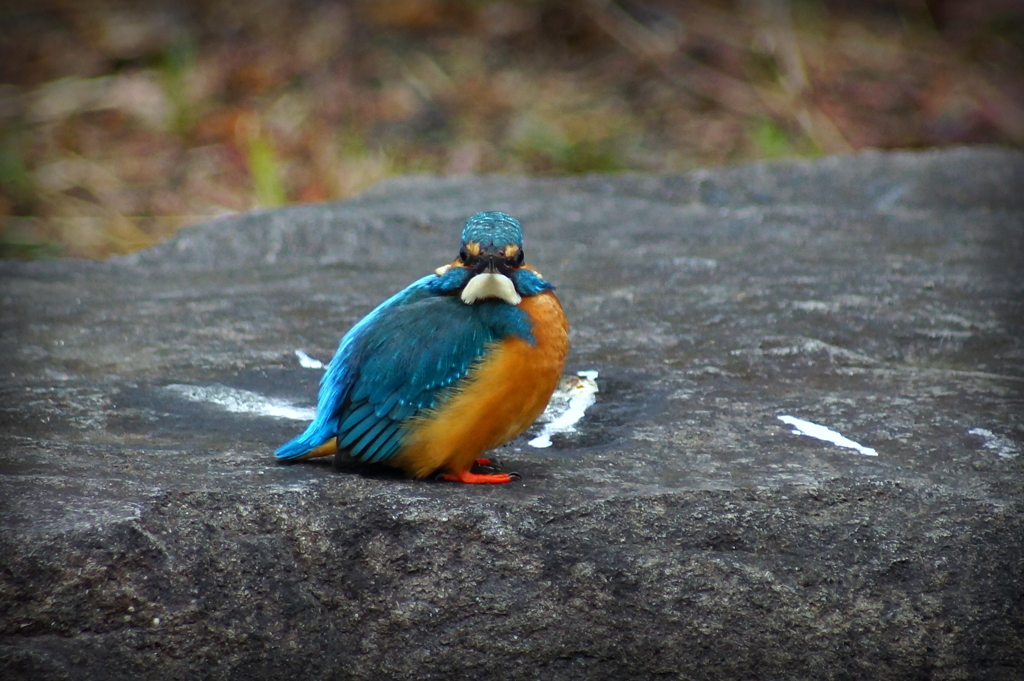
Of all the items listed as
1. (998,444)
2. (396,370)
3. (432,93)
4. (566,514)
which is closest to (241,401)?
(396,370)

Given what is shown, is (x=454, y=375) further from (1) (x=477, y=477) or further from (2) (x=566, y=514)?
(2) (x=566, y=514)

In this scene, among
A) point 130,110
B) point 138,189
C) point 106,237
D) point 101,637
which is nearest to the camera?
point 101,637

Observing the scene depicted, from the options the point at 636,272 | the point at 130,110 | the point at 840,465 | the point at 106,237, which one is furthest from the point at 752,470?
the point at 130,110

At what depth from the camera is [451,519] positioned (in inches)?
106

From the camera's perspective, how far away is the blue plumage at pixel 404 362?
9.59ft

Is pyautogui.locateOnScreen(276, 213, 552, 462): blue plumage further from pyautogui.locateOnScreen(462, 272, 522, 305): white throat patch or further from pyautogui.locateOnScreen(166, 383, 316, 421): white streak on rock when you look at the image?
pyautogui.locateOnScreen(166, 383, 316, 421): white streak on rock

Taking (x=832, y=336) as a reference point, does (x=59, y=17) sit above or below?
above

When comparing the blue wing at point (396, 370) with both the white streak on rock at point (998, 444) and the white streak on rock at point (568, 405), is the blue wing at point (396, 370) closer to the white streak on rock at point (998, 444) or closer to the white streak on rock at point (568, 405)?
the white streak on rock at point (568, 405)

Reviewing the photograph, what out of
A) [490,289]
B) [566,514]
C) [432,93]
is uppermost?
[432,93]

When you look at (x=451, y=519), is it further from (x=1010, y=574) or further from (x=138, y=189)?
(x=138, y=189)

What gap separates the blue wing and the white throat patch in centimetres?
2

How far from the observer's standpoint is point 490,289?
301 centimetres

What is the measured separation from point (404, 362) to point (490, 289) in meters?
0.28

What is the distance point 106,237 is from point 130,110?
154 centimetres
